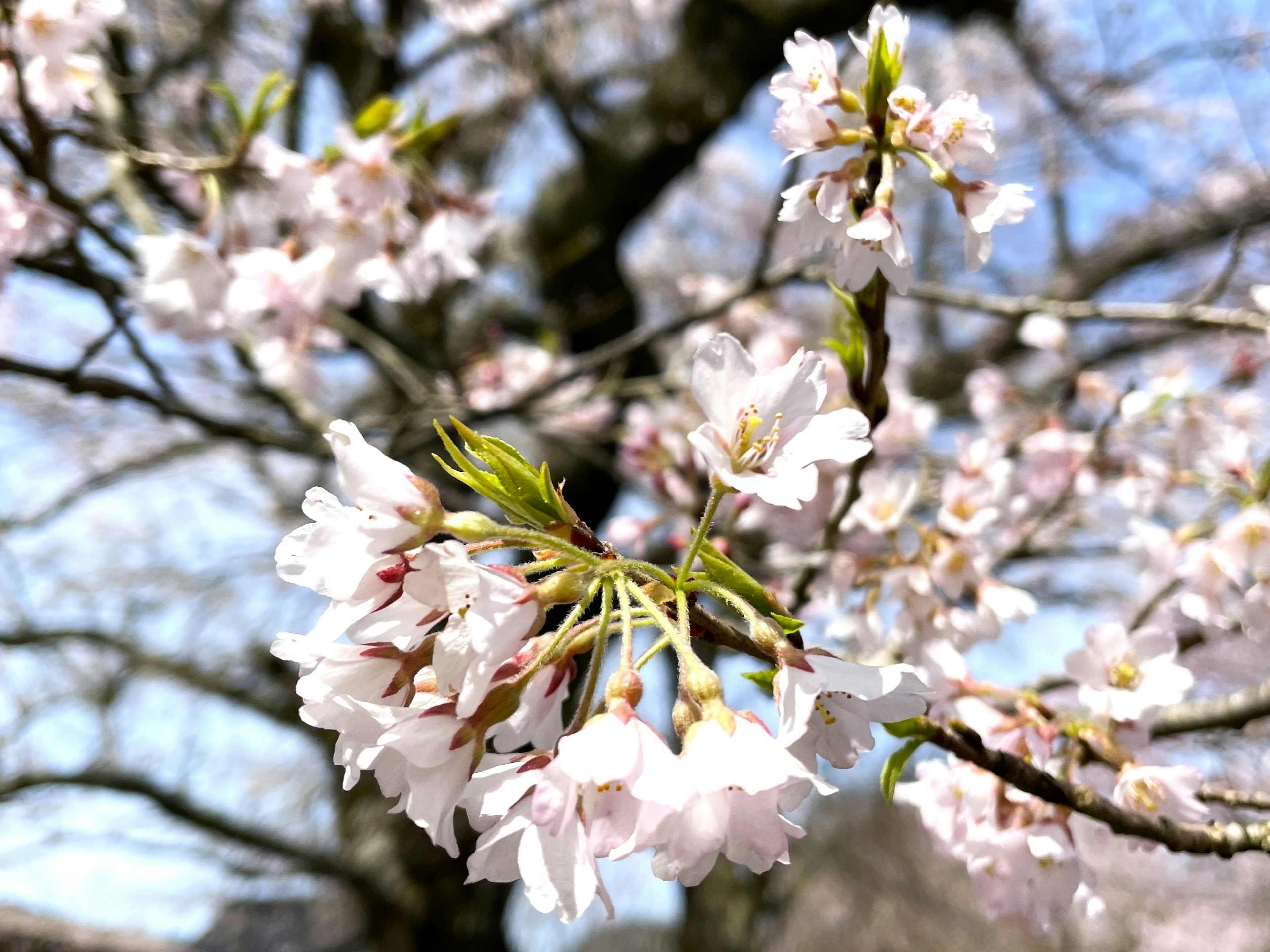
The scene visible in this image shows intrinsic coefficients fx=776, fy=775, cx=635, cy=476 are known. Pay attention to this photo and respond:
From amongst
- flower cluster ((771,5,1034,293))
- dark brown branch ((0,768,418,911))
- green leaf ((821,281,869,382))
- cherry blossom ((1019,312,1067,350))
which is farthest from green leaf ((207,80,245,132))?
dark brown branch ((0,768,418,911))

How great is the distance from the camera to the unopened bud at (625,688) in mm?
579

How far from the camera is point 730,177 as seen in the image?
860 cm

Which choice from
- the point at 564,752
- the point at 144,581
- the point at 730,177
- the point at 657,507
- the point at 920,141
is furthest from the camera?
the point at 730,177

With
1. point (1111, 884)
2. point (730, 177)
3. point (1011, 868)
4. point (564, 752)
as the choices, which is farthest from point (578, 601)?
point (1111, 884)

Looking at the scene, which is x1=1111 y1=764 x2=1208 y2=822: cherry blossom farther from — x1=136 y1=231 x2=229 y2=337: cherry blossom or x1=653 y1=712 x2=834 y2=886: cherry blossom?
x1=136 y1=231 x2=229 y2=337: cherry blossom

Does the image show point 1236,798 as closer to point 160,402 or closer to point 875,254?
point 875,254

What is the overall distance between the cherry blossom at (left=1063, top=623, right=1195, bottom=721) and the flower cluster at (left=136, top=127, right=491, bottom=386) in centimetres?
146

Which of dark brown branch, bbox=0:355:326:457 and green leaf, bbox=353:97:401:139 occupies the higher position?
green leaf, bbox=353:97:401:139

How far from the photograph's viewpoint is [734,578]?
1.99 ft

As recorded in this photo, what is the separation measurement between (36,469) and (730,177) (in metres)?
6.92

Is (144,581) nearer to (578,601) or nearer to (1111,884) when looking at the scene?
(578,601)

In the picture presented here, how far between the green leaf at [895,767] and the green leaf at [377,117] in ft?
4.94

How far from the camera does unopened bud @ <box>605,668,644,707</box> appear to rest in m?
0.58

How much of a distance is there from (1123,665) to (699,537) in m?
0.78
